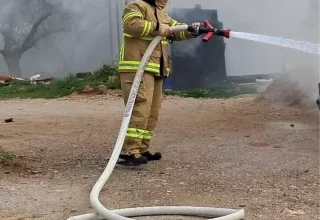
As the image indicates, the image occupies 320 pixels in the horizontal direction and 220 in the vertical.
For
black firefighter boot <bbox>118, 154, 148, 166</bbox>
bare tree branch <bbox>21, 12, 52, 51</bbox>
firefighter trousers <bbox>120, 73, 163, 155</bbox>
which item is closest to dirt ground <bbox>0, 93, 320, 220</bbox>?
black firefighter boot <bbox>118, 154, 148, 166</bbox>

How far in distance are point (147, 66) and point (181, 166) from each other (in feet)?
2.44

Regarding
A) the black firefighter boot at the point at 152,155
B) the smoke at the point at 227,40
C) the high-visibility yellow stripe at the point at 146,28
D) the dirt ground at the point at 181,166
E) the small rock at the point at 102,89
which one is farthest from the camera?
the small rock at the point at 102,89

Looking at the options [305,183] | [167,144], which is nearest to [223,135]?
[167,144]

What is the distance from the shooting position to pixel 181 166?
170 inches

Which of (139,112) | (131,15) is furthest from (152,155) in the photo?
(131,15)

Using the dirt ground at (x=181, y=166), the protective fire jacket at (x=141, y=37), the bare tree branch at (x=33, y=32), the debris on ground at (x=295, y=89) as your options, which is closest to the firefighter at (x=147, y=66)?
the protective fire jacket at (x=141, y=37)

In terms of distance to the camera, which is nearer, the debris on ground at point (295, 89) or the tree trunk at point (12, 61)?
the debris on ground at point (295, 89)

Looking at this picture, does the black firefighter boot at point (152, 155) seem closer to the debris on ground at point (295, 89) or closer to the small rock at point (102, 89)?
the debris on ground at point (295, 89)

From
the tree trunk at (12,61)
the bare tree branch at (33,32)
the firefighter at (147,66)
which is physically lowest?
the tree trunk at (12,61)

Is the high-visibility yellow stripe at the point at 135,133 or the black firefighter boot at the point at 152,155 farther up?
the high-visibility yellow stripe at the point at 135,133

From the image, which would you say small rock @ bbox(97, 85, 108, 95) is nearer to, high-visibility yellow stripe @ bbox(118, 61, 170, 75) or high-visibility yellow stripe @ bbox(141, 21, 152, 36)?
high-visibility yellow stripe @ bbox(118, 61, 170, 75)

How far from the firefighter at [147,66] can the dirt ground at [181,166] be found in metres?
0.20

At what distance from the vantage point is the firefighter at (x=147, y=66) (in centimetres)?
425

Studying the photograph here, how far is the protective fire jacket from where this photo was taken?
421 centimetres
